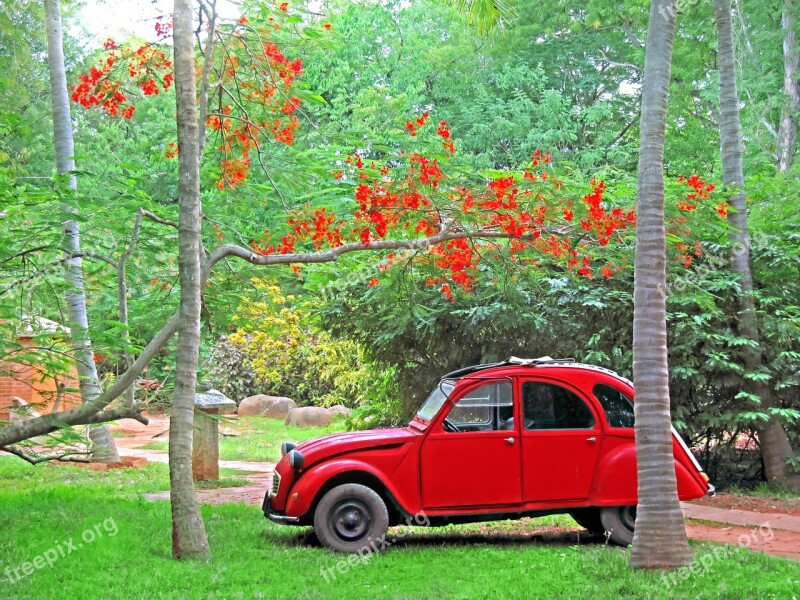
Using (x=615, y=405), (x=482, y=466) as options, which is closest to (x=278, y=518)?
(x=482, y=466)

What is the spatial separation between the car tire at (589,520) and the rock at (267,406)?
16.1 metres

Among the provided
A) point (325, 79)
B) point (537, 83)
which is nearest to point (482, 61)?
point (537, 83)

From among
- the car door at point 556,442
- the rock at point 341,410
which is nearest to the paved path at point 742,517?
the car door at point 556,442

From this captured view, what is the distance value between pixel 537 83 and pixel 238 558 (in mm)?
23689

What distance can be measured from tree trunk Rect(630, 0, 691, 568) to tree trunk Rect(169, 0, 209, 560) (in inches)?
142

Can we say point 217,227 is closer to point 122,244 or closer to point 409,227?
point 122,244

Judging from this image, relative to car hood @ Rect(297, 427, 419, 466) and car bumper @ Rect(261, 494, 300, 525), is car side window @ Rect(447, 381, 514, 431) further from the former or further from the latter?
car bumper @ Rect(261, 494, 300, 525)

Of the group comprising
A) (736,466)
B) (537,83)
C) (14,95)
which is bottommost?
(736,466)

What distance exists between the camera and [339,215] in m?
9.56

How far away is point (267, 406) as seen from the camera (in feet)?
80.6

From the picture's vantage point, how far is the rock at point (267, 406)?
80.1 feet

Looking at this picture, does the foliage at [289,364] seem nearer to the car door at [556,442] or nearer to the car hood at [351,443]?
the car hood at [351,443]

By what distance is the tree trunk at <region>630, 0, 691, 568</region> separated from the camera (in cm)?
664

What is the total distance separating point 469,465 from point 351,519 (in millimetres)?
1192
